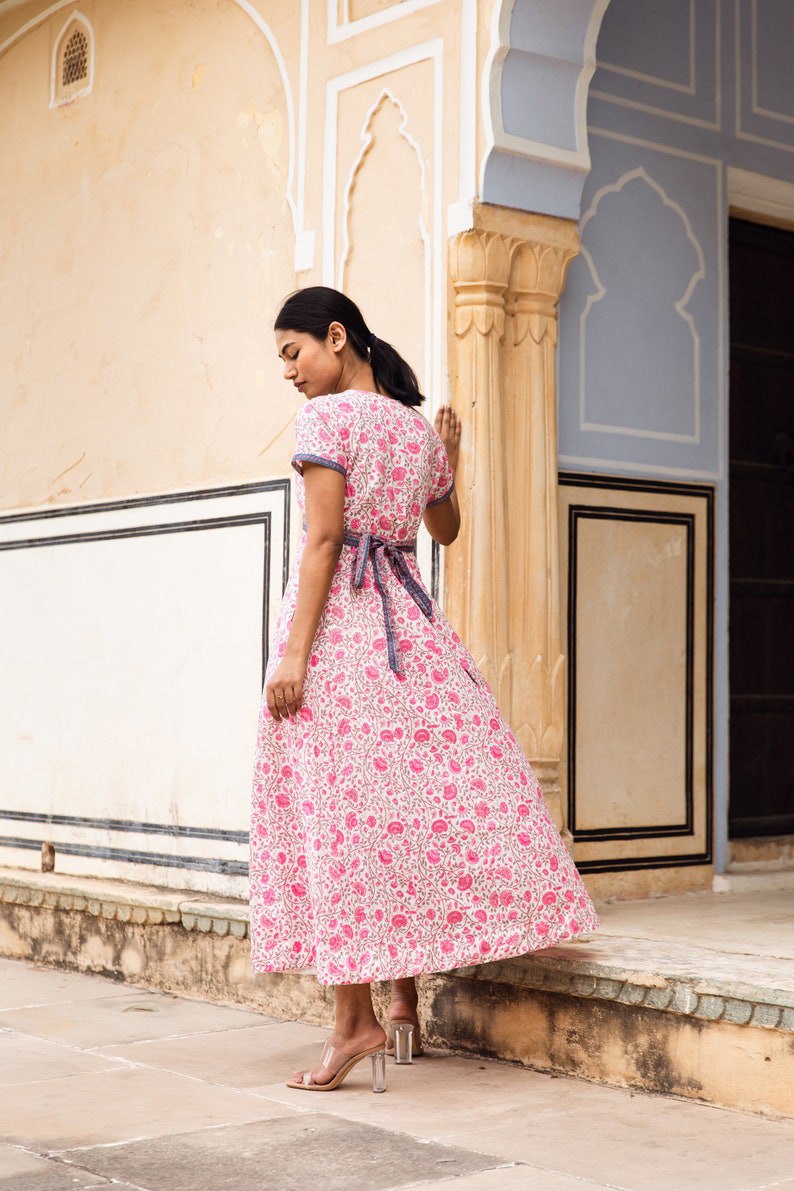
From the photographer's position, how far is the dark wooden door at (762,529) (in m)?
5.86

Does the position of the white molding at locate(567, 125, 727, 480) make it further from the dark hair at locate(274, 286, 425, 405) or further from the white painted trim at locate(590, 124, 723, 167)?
the dark hair at locate(274, 286, 425, 405)

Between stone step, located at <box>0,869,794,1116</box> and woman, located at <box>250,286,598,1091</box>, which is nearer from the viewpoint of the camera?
stone step, located at <box>0,869,794,1116</box>

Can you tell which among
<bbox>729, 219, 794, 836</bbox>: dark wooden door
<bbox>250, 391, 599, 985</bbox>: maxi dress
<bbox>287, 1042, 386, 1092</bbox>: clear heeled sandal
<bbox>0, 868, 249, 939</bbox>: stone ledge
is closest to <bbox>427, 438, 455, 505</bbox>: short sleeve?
<bbox>250, 391, 599, 985</bbox>: maxi dress

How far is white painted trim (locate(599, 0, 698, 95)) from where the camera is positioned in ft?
17.3

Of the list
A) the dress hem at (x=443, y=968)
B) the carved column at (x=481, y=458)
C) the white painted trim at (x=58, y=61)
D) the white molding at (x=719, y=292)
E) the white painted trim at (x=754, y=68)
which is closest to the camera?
the dress hem at (x=443, y=968)

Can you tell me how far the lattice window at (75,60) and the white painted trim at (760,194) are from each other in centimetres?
249

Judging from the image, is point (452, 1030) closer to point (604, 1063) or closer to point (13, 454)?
point (604, 1063)

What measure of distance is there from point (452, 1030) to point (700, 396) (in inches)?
87.7

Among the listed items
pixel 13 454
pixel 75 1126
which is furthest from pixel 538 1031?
pixel 13 454

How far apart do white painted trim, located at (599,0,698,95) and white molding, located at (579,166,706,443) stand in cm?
30

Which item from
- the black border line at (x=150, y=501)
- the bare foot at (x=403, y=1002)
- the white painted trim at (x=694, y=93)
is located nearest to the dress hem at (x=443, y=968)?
the bare foot at (x=403, y=1002)

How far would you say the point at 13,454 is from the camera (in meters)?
6.60

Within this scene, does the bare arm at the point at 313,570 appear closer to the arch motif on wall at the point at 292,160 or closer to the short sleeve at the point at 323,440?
the short sleeve at the point at 323,440

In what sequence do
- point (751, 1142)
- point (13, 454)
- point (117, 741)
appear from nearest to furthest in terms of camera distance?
point (751, 1142) → point (117, 741) → point (13, 454)
